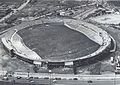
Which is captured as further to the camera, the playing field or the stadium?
the playing field

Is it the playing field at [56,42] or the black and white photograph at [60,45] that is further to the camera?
the playing field at [56,42]

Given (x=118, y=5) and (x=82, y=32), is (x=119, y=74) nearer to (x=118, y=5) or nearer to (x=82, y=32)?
(x=82, y=32)

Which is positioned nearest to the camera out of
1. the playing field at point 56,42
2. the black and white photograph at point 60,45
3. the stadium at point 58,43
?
the black and white photograph at point 60,45

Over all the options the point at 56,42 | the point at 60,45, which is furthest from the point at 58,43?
the point at 60,45

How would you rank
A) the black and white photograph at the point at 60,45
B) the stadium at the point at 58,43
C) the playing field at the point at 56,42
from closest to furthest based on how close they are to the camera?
the black and white photograph at the point at 60,45, the stadium at the point at 58,43, the playing field at the point at 56,42

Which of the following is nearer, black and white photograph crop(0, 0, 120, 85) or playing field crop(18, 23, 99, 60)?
black and white photograph crop(0, 0, 120, 85)

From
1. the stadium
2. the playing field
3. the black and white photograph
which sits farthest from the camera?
the playing field

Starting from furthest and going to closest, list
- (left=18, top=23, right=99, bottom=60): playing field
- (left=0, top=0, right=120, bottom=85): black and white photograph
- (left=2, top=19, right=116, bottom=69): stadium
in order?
(left=18, top=23, right=99, bottom=60): playing field → (left=2, top=19, right=116, bottom=69): stadium → (left=0, top=0, right=120, bottom=85): black and white photograph

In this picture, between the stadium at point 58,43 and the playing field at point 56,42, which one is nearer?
the stadium at point 58,43
